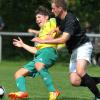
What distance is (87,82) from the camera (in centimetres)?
1034

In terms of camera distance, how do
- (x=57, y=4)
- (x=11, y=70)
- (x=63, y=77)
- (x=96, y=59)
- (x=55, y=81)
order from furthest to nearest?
(x=96, y=59) < (x=11, y=70) < (x=63, y=77) < (x=55, y=81) < (x=57, y=4)

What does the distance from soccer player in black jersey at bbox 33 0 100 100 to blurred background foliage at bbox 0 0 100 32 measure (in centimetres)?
1645

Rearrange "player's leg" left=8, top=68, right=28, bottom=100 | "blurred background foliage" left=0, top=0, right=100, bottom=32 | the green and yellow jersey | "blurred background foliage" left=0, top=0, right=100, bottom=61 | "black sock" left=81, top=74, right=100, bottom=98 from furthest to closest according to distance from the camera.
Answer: "blurred background foliage" left=0, top=0, right=100, bottom=32
"blurred background foliage" left=0, top=0, right=100, bottom=61
the green and yellow jersey
"player's leg" left=8, top=68, right=28, bottom=100
"black sock" left=81, top=74, right=100, bottom=98

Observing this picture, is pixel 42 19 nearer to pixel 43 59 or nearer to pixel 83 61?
pixel 43 59

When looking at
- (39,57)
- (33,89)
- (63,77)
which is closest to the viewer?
(39,57)

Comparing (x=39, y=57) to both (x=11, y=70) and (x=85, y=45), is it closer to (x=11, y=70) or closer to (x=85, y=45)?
(x=85, y=45)

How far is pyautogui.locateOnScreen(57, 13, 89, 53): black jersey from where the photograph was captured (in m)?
9.92

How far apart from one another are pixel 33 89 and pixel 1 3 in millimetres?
15583

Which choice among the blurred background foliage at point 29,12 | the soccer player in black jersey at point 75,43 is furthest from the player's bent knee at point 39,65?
the blurred background foliage at point 29,12

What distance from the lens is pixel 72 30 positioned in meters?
9.90

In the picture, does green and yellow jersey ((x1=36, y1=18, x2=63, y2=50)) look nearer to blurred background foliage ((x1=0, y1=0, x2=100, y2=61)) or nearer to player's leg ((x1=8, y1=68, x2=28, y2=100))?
player's leg ((x1=8, y1=68, x2=28, y2=100))

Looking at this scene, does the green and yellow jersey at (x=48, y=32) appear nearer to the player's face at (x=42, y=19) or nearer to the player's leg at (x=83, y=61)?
the player's face at (x=42, y=19)

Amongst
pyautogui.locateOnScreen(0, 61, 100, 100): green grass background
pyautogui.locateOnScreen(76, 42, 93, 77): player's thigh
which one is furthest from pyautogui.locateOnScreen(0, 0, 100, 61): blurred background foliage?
pyautogui.locateOnScreen(76, 42, 93, 77): player's thigh

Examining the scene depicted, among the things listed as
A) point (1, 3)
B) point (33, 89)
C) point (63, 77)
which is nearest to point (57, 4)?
point (33, 89)
